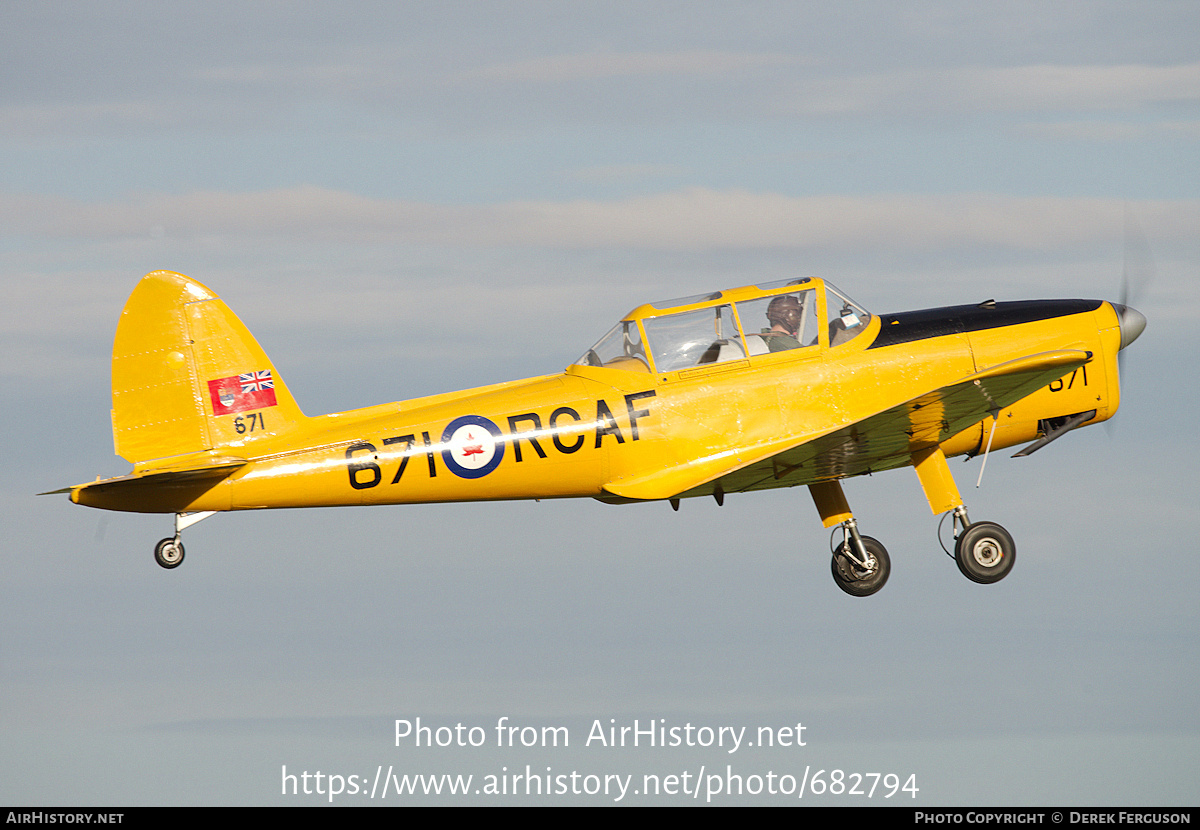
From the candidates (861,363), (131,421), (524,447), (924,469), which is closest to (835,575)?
(924,469)

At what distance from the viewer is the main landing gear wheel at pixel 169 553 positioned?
12570 millimetres

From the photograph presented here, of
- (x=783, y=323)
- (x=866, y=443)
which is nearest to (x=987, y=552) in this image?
(x=866, y=443)

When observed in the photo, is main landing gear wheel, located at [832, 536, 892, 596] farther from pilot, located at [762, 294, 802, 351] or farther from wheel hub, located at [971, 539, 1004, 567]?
pilot, located at [762, 294, 802, 351]

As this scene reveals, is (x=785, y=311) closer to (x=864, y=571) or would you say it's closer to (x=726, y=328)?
(x=726, y=328)

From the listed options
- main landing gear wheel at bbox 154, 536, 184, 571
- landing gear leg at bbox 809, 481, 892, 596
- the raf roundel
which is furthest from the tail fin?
landing gear leg at bbox 809, 481, 892, 596

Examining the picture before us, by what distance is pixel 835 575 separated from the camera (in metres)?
14.9

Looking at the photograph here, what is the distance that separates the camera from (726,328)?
1356 centimetres

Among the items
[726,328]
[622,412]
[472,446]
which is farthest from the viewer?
[726,328]

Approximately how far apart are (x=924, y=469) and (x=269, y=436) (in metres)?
6.41

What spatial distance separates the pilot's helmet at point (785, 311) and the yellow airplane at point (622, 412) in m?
0.01

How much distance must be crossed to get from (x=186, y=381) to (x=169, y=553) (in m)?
1.61

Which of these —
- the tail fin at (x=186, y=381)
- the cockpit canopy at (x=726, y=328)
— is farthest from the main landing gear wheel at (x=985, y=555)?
the tail fin at (x=186, y=381)

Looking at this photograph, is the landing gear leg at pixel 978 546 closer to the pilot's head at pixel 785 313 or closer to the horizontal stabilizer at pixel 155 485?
the pilot's head at pixel 785 313

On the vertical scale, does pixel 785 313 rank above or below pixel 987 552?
above
